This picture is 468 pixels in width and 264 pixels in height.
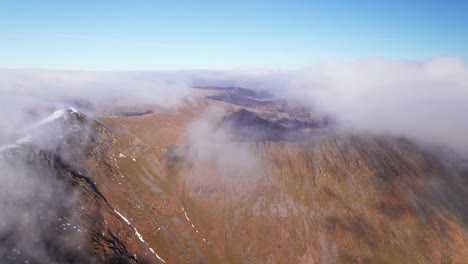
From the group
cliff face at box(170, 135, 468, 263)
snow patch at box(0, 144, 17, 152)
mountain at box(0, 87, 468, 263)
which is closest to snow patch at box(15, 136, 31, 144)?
mountain at box(0, 87, 468, 263)

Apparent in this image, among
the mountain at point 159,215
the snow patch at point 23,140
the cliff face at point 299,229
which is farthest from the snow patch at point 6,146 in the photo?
the cliff face at point 299,229

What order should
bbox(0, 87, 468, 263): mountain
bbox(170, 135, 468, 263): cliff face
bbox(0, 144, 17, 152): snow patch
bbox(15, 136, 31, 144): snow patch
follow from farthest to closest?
bbox(170, 135, 468, 263): cliff face
bbox(15, 136, 31, 144): snow patch
bbox(0, 144, 17, 152): snow patch
bbox(0, 87, 468, 263): mountain

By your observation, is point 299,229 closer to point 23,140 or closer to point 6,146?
point 23,140

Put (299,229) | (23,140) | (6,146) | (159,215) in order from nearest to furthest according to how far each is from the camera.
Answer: (6,146)
(23,140)
(159,215)
(299,229)

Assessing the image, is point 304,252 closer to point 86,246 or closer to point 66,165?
point 86,246

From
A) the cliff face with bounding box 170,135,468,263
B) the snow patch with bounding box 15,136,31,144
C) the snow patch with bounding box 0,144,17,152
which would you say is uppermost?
the snow patch with bounding box 15,136,31,144

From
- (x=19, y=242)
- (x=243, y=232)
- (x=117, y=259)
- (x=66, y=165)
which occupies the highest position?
(x=66, y=165)

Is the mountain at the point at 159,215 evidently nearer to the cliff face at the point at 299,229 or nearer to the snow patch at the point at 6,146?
the cliff face at the point at 299,229

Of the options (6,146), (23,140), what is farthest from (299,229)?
(6,146)

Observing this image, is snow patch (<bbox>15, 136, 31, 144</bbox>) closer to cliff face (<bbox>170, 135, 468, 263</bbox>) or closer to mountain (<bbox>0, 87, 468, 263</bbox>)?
mountain (<bbox>0, 87, 468, 263</bbox>)

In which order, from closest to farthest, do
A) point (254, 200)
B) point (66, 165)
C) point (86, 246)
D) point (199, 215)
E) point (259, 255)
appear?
point (86, 246), point (66, 165), point (259, 255), point (199, 215), point (254, 200)

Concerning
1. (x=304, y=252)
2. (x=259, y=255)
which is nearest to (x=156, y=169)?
(x=259, y=255)
